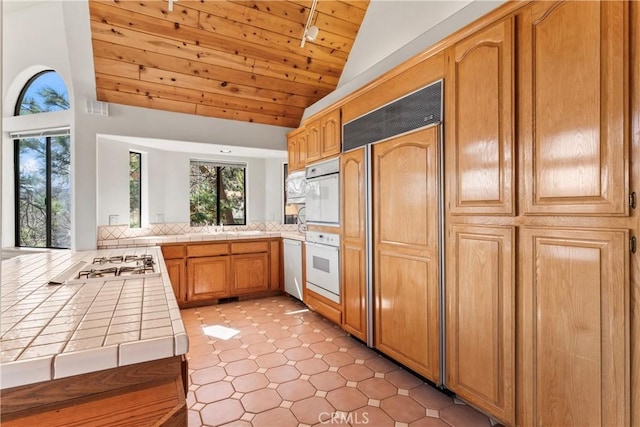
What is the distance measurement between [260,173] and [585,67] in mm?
4273

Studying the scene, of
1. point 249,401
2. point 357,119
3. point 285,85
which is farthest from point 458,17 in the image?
point 249,401

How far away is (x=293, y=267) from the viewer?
4.18m

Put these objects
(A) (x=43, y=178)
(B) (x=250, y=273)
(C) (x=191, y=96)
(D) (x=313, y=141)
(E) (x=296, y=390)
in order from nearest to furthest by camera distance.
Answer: (E) (x=296, y=390), (D) (x=313, y=141), (C) (x=191, y=96), (A) (x=43, y=178), (B) (x=250, y=273)

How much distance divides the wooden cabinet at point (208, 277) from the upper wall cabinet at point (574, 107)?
3.44 metres

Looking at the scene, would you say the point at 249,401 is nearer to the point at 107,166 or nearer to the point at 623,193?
the point at 623,193

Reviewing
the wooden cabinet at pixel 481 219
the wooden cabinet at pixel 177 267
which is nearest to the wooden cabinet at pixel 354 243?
the wooden cabinet at pixel 481 219

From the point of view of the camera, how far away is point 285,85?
153 inches

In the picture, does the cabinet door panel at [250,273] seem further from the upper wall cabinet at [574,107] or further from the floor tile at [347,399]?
the upper wall cabinet at [574,107]

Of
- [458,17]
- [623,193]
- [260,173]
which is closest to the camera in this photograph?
[623,193]

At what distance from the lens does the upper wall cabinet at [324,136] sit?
3.11 m

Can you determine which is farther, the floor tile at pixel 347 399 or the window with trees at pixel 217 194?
the window with trees at pixel 217 194

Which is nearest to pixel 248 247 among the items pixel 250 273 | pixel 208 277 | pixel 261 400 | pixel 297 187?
pixel 250 273

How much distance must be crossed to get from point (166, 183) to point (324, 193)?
240 cm

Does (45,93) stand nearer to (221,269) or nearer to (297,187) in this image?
(221,269)
